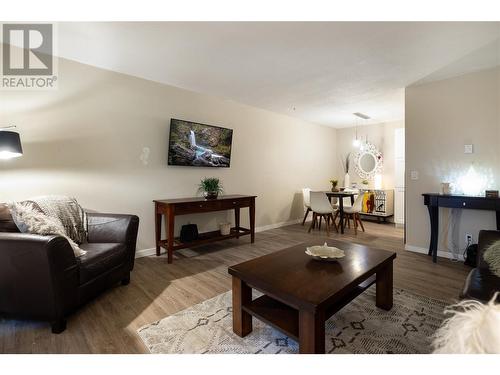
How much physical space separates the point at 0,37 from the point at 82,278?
2.34 meters

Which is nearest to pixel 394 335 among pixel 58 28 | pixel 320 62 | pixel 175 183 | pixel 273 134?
pixel 320 62

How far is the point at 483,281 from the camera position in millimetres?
1474

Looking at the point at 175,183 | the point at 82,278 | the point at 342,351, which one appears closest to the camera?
the point at 342,351

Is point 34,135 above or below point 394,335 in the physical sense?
above

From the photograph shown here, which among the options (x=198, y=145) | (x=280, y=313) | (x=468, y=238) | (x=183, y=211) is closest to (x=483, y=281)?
(x=280, y=313)

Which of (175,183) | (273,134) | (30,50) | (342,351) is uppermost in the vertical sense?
(30,50)

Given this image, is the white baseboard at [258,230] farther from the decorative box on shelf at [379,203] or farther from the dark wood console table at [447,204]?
the dark wood console table at [447,204]

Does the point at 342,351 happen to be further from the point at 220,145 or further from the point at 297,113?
the point at 297,113

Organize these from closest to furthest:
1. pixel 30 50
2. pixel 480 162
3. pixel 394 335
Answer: pixel 394 335
pixel 30 50
pixel 480 162

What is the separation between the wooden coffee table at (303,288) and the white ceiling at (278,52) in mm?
1884

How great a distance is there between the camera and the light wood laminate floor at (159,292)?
5.01 feet

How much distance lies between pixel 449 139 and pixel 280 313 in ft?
10.4

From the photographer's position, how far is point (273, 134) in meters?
4.82
